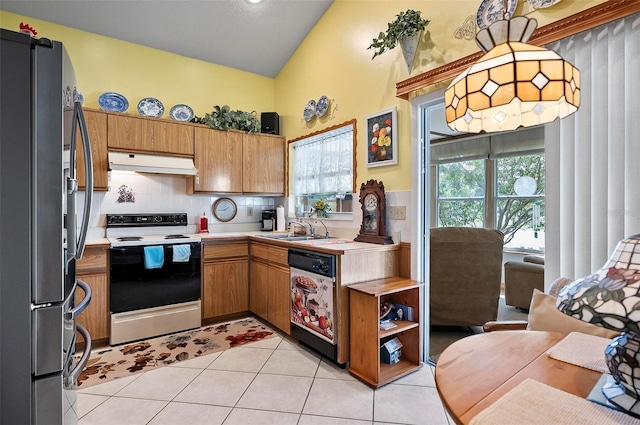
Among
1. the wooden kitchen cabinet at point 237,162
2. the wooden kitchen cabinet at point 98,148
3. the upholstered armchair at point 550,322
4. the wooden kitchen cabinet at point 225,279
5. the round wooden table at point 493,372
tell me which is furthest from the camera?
the wooden kitchen cabinet at point 237,162

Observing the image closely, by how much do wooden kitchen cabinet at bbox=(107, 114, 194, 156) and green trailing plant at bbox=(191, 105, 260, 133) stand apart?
220mm

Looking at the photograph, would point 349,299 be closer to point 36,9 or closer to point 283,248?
point 283,248

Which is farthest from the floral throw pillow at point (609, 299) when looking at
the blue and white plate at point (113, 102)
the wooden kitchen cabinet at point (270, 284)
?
the blue and white plate at point (113, 102)

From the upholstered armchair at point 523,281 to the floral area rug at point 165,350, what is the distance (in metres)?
2.67

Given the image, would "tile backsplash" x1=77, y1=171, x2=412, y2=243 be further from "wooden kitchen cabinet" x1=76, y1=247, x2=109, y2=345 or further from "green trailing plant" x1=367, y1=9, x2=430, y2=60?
"green trailing plant" x1=367, y1=9, x2=430, y2=60

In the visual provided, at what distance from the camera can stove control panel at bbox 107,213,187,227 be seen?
3.32 meters

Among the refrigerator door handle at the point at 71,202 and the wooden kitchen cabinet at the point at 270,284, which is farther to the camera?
the wooden kitchen cabinet at the point at 270,284

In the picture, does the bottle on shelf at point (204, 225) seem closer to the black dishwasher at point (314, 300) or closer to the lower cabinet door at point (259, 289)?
the lower cabinet door at point (259, 289)

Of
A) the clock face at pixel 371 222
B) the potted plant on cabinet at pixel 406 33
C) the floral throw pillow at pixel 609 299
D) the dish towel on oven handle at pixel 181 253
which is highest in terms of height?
the potted plant on cabinet at pixel 406 33

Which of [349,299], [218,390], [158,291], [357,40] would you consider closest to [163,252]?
[158,291]

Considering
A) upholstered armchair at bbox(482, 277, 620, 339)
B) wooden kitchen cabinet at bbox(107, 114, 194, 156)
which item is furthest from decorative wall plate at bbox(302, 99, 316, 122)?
upholstered armchair at bbox(482, 277, 620, 339)

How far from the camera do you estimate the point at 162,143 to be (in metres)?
3.34

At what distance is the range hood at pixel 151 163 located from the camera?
308 cm

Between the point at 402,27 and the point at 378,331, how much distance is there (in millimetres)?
2219
